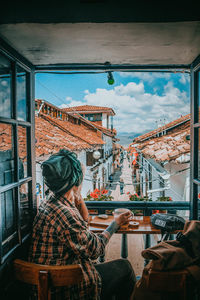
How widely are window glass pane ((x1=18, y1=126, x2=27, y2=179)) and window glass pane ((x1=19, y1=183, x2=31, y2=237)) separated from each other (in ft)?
0.41

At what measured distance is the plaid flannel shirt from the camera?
1.46 m

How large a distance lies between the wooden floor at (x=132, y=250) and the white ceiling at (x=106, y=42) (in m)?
2.68

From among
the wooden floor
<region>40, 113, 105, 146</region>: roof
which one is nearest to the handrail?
the wooden floor

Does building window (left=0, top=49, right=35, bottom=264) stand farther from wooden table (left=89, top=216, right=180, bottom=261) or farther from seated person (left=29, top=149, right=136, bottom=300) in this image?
wooden table (left=89, top=216, right=180, bottom=261)

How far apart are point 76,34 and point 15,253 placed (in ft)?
5.78

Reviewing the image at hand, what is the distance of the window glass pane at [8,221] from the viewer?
1694 millimetres

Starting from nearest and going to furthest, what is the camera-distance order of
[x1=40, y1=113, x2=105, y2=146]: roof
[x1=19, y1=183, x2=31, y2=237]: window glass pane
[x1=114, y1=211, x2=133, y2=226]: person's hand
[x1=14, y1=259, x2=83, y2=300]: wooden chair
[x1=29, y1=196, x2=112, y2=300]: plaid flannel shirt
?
[x1=14, y1=259, x2=83, y2=300]: wooden chair, [x1=29, y1=196, x2=112, y2=300]: plaid flannel shirt, [x1=19, y1=183, x2=31, y2=237]: window glass pane, [x1=114, y1=211, x2=133, y2=226]: person's hand, [x1=40, y1=113, x2=105, y2=146]: roof

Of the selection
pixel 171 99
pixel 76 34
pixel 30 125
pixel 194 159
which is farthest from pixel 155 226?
pixel 171 99

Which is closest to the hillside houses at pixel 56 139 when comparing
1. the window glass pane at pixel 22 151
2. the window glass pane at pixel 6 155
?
the window glass pane at pixel 22 151

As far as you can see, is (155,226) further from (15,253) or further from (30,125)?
(30,125)

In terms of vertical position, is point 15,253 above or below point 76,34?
below

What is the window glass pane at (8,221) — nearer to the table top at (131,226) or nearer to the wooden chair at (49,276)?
the wooden chair at (49,276)

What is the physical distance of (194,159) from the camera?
241 cm

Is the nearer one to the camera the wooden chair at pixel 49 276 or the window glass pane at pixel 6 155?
the wooden chair at pixel 49 276
